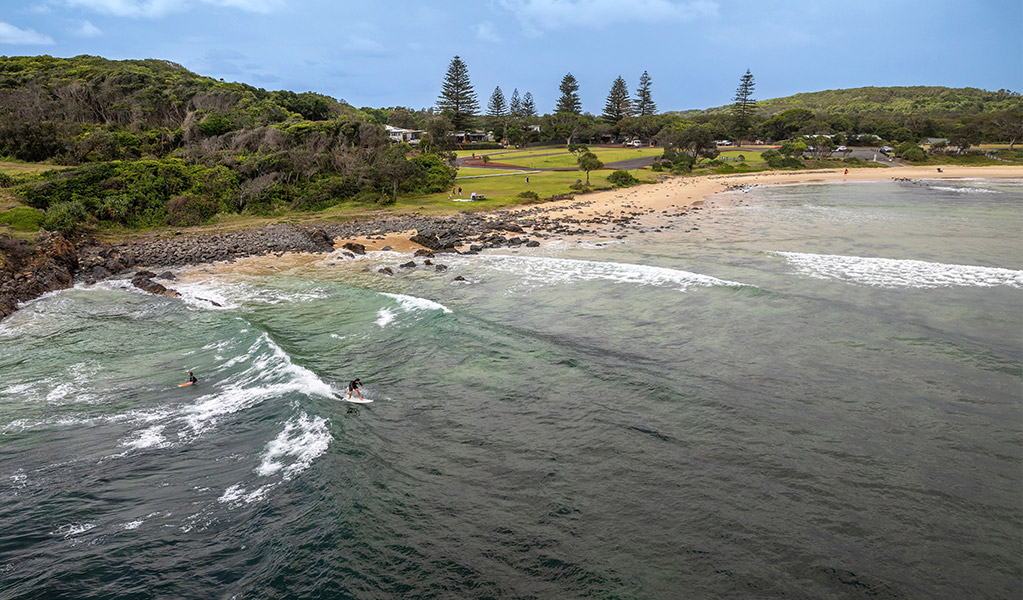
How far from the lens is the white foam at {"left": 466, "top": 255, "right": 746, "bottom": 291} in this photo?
22734 mm

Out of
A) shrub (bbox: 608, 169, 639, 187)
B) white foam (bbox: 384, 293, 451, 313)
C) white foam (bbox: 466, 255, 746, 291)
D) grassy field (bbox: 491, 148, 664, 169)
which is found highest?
grassy field (bbox: 491, 148, 664, 169)

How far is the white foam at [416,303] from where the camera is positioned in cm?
1983

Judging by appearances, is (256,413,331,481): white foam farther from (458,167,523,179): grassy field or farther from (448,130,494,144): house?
(448,130,494,144): house

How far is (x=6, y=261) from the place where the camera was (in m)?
22.7

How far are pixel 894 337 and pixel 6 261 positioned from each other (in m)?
34.6

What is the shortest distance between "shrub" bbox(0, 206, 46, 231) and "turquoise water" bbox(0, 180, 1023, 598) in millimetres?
10311

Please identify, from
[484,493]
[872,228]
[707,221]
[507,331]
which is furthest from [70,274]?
[872,228]

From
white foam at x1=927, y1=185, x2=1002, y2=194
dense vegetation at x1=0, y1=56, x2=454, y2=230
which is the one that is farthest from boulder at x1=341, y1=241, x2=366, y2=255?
white foam at x1=927, y1=185, x2=1002, y2=194

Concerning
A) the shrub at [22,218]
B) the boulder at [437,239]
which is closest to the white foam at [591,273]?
the boulder at [437,239]

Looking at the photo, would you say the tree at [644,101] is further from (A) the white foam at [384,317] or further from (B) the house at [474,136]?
(A) the white foam at [384,317]

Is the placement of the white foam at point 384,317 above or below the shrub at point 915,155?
below

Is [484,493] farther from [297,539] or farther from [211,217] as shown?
[211,217]

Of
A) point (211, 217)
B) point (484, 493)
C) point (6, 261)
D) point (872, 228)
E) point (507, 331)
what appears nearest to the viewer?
point (484, 493)

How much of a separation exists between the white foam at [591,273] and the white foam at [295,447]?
13191mm
